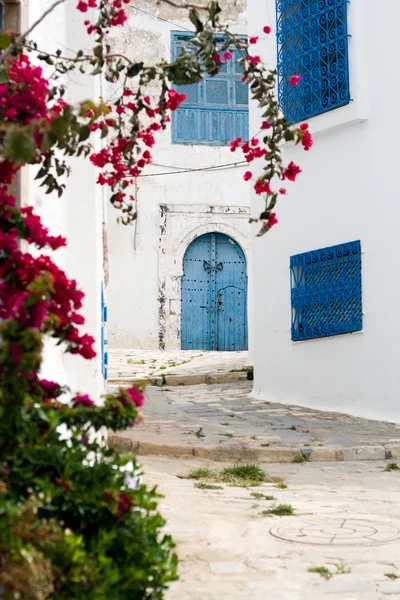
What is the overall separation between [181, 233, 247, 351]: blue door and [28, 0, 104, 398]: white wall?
12.6 meters

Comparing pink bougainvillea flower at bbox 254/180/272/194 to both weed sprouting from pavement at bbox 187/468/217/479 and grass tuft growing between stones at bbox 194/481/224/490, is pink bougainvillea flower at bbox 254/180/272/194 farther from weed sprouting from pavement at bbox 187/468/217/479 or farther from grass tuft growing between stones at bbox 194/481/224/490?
weed sprouting from pavement at bbox 187/468/217/479

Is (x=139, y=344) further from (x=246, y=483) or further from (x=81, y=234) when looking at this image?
(x=81, y=234)

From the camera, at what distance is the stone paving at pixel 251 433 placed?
27.2 feet

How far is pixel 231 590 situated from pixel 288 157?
8.26 m

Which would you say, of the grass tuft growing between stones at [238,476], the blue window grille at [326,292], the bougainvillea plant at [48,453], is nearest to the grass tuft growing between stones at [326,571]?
the bougainvillea plant at [48,453]

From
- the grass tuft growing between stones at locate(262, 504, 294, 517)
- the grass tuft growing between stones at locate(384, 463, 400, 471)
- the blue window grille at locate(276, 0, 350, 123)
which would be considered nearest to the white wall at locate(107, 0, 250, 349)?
the blue window grille at locate(276, 0, 350, 123)

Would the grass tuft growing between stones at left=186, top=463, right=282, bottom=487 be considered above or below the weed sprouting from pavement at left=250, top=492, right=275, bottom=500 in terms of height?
above

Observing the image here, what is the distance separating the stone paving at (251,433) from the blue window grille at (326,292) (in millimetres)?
1023

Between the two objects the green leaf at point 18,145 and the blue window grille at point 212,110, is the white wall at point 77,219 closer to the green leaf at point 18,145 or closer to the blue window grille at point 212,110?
the green leaf at point 18,145

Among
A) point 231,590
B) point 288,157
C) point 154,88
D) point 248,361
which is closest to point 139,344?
point 248,361

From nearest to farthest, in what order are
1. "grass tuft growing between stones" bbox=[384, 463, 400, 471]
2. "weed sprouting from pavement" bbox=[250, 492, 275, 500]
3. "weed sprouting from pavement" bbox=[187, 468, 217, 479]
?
1. "weed sprouting from pavement" bbox=[250, 492, 275, 500]
2. "weed sprouting from pavement" bbox=[187, 468, 217, 479]
3. "grass tuft growing between stones" bbox=[384, 463, 400, 471]

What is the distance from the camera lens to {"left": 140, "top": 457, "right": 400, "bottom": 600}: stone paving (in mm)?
4191

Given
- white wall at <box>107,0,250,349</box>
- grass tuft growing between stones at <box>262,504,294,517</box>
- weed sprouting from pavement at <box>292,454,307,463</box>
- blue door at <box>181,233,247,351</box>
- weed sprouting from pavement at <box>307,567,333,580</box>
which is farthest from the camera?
blue door at <box>181,233,247,351</box>

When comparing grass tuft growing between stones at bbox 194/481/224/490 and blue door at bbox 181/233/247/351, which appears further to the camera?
blue door at bbox 181/233/247/351
